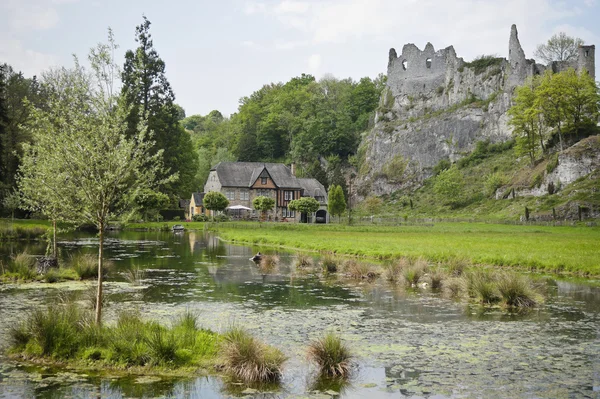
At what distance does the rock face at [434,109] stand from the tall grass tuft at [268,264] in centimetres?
7997

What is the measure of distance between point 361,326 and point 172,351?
6.28m

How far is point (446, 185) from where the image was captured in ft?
298

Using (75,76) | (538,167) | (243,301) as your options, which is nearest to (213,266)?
(243,301)

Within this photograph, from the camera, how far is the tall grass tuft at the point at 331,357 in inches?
492

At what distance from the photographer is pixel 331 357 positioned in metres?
12.7

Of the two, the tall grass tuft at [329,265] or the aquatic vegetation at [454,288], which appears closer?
the aquatic vegetation at [454,288]

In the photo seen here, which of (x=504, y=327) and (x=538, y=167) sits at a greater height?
(x=538, y=167)

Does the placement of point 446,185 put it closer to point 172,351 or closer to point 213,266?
point 213,266

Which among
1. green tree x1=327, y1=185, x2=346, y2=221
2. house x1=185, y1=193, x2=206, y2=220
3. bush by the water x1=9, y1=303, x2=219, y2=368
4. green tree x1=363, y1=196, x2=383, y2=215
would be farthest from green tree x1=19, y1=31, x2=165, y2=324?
green tree x1=363, y1=196, x2=383, y2=215

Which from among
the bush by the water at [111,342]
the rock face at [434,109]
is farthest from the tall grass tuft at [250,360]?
the rock face at [434,109]

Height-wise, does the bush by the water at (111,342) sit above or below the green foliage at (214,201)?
below

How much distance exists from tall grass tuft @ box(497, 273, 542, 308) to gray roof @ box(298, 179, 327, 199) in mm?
80309

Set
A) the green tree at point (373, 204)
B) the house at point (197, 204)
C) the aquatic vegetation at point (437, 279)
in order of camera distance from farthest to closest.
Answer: the green tree at point (373, 204), the house at point (197, 204), the aquatic vegetation at point (437, 279)

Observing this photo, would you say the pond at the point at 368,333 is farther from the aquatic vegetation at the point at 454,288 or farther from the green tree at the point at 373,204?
the green tree at the point at 373,204
